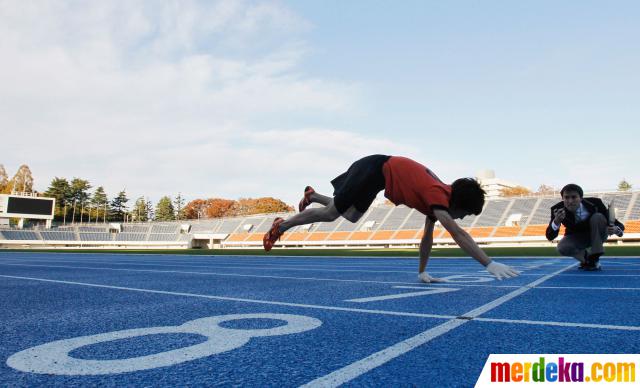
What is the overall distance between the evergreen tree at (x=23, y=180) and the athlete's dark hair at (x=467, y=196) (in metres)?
104

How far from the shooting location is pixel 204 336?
2.57 metres

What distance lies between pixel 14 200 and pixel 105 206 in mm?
39530

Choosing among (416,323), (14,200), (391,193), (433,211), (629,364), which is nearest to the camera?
(629,364)

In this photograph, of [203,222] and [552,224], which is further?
[203,222]

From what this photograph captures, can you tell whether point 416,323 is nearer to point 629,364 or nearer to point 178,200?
point 629,364

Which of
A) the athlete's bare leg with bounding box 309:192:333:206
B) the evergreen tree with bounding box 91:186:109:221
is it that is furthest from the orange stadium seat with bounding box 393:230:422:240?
the evergreen tree with bounding box 91:186:109:221

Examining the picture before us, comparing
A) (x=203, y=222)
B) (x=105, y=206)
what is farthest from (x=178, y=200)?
(x=203, y=222)

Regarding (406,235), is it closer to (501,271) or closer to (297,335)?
(501,271)

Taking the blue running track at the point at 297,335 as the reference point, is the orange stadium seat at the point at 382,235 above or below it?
above

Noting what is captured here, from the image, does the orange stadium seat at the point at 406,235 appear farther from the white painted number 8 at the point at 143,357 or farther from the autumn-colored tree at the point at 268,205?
the autumn-colored tree at the point at 268,205

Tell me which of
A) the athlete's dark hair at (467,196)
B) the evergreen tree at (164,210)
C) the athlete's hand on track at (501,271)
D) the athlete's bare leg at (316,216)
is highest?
the evergreen tree at (164,210)

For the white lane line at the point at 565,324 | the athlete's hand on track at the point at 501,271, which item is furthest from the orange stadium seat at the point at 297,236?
the white lane line at the point at 565,324

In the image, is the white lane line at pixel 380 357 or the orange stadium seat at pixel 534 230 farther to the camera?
the orange stadium seat at pixel 534 230

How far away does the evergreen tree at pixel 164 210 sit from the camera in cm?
10750
